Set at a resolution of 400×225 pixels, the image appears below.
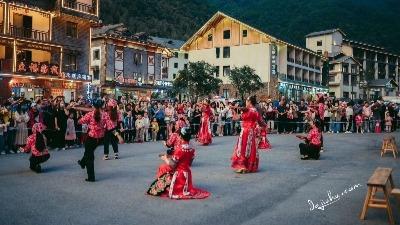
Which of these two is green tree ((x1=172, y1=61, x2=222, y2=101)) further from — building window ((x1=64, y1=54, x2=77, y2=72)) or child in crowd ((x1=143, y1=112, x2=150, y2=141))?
child in crowd ((x1=143, y1=112, x2=150, y2=141))

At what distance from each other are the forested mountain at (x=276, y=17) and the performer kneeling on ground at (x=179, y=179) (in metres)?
81.0

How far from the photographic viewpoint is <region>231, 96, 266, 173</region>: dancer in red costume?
10.7 meters

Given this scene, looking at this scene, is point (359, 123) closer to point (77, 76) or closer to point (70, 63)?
point (77, 76)

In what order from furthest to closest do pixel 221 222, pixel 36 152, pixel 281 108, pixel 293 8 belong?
pixel 293 8 → pixel 281 108 → pixel 36 152 → pixel 221 222

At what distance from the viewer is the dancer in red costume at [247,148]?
10734mm

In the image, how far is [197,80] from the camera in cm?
4728

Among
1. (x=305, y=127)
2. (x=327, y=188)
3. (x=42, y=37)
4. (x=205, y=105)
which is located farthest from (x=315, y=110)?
(x=42, y=37)

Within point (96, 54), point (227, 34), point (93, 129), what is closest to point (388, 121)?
point (93, 129)

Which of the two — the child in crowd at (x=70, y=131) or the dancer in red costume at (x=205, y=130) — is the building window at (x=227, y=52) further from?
the child in crowd at (x=70, y=131)

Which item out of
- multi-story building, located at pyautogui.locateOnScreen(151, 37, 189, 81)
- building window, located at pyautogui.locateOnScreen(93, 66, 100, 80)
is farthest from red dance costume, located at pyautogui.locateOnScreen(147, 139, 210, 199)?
multi-story building, located at pyautogui.locateOnScreen(151, 37, 189, 81)

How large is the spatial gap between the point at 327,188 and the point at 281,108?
17264 millimetres

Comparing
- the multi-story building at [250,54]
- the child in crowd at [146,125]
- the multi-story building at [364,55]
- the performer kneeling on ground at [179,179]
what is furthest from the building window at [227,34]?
the performer kneeling on ground at [179,179]

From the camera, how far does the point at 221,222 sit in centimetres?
614

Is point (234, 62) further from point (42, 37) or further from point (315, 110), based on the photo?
point (315, 110)
